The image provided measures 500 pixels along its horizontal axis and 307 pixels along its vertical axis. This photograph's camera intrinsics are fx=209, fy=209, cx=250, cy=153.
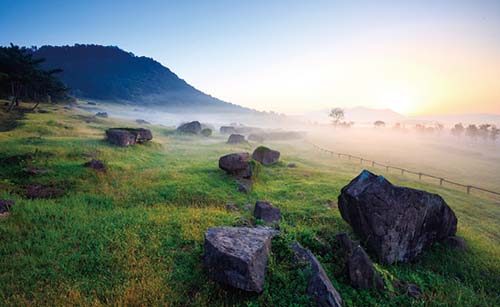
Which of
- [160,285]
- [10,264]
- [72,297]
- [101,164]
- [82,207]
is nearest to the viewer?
[72,297]

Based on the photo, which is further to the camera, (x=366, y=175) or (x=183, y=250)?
(x=366, y=175)

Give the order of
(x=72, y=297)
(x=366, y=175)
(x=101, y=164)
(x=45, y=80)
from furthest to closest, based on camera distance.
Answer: (x=45, y=80) → (x=101, y=164) → (x=366, y=175) → (x=72, y=297)

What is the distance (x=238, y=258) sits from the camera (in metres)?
5.80

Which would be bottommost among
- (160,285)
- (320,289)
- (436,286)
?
(436,286)

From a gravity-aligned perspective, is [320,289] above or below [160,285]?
above

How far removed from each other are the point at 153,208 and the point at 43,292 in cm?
643

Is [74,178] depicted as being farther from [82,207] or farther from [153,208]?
[153,208]

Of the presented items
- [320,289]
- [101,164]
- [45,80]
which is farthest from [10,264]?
[45,80]

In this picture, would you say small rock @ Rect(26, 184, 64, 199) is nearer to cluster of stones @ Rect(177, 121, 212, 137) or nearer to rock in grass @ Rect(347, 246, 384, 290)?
rock in grass @ Rect(347, 246, 384, 290)

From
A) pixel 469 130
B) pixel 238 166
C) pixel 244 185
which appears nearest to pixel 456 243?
pixel 244 185

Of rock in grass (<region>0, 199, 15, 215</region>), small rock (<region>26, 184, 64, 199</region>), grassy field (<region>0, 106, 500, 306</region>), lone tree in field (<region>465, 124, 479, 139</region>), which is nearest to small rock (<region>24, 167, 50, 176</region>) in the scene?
grassy field (<region>0, 106, 500, 306</region>)

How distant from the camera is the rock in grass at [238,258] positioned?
18.9 ft

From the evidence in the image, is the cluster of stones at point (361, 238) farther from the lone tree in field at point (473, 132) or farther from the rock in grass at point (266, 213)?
the lone tree in field at point (473, 132)

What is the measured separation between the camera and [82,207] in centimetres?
1145
